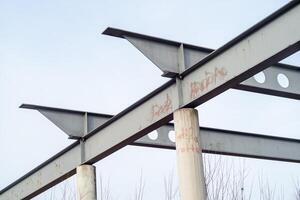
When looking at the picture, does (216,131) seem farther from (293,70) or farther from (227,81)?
(227,81)

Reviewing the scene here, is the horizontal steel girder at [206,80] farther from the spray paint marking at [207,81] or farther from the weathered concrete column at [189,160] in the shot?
the weathered concrete column at [189,160]

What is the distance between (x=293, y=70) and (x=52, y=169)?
21.6 feet

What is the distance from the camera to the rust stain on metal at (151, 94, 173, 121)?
30.2 feet

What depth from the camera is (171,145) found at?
37.3ft

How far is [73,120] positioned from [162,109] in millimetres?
3330

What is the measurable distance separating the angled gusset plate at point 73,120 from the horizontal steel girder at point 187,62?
134 inches

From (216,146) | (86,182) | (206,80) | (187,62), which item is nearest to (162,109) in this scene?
(187,62)

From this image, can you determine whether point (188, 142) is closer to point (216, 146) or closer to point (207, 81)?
point (207, 81)

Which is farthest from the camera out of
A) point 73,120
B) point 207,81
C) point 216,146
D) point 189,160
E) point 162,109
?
point 73,120

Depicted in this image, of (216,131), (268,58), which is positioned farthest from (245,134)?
(268,58)

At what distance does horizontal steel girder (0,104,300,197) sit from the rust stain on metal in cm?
159

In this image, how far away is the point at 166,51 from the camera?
29.8 feet

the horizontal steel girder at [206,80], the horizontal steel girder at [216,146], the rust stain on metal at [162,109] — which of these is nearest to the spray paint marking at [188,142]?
the horizontal steel girder at [206,80]

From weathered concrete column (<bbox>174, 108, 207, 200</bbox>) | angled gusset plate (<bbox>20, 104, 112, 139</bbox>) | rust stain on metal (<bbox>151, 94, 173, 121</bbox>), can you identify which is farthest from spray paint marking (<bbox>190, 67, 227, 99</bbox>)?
angled gusset plate (<bbox>20, 104, 112, 139</bbox>)
